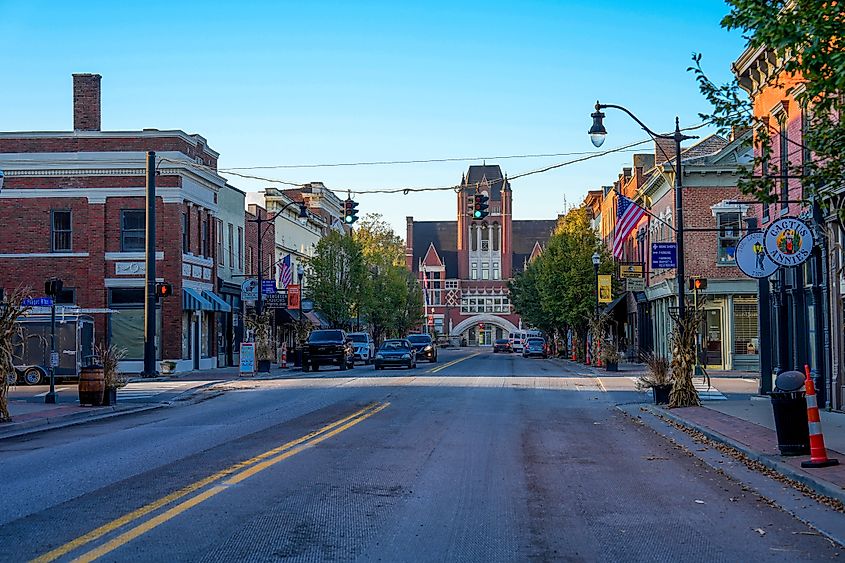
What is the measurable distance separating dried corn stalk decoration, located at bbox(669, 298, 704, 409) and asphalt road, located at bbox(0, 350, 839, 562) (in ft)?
11.6

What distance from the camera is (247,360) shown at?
41.4m

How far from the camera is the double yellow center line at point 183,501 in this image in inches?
318

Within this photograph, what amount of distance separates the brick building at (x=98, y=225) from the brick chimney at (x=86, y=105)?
67 centimetres

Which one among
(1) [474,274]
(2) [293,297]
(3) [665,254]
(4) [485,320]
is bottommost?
(4) [485,320]

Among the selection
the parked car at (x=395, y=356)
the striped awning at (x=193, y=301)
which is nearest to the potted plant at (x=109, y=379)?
the striped awning at (x=193, y=301)

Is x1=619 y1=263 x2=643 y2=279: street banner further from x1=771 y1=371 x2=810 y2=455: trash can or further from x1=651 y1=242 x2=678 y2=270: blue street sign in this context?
x1=771 y1=371 x2=810 y2=455: trash can

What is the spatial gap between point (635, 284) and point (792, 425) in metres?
46.5

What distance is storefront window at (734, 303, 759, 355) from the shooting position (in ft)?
149

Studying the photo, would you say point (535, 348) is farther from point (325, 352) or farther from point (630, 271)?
point (325, 352)

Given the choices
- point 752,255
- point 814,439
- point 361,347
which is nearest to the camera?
point 814,439

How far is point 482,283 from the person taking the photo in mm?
142750

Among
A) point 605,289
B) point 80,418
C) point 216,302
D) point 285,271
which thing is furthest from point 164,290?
point 605,289

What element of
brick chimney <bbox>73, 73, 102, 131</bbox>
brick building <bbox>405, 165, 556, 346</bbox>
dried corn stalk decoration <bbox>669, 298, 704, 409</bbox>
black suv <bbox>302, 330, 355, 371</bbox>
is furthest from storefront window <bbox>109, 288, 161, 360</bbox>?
brick building <bbox>405, 165, 556, 346</bbox>

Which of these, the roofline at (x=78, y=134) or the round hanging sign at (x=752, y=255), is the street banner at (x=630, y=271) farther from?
the round hanging sign at (x=752, y=255)
